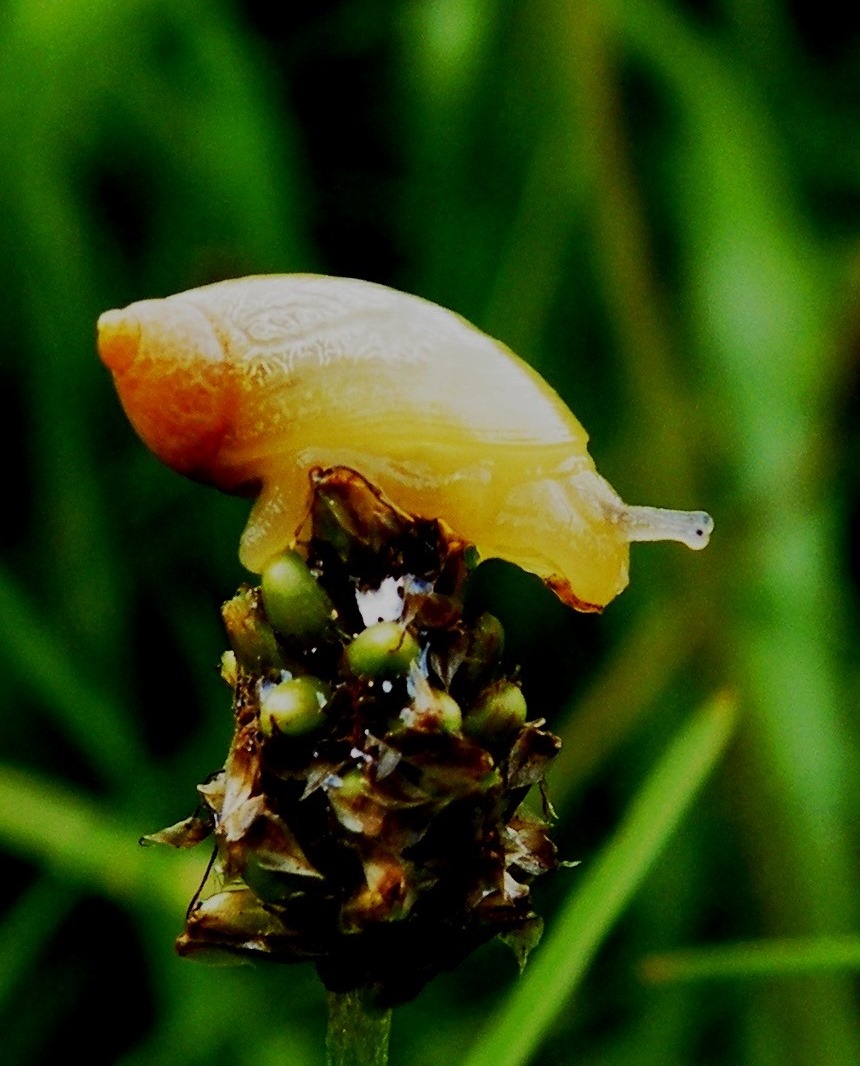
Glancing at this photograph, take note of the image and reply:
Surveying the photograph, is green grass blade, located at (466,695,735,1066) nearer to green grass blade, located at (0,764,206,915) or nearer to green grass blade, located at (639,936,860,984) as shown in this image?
green grass blade, located at (639,936,860,984)

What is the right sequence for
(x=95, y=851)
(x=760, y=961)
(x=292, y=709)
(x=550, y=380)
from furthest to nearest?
(x=550, y=380)
(x=95, y=851)
(x=760, y=961)
(x=292, y=709)

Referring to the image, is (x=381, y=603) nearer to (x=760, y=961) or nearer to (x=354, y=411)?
(x=354, y=411)

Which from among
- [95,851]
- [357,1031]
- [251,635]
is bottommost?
[95,851]

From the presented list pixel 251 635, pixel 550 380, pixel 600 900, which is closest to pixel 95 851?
pixel 600 900

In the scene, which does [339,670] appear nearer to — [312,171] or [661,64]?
[661,64]

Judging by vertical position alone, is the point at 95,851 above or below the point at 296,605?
below

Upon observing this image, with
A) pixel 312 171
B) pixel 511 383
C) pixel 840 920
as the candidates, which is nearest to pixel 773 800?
pixel 840 920

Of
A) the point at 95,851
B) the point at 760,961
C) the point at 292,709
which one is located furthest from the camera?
the point at 95,851
